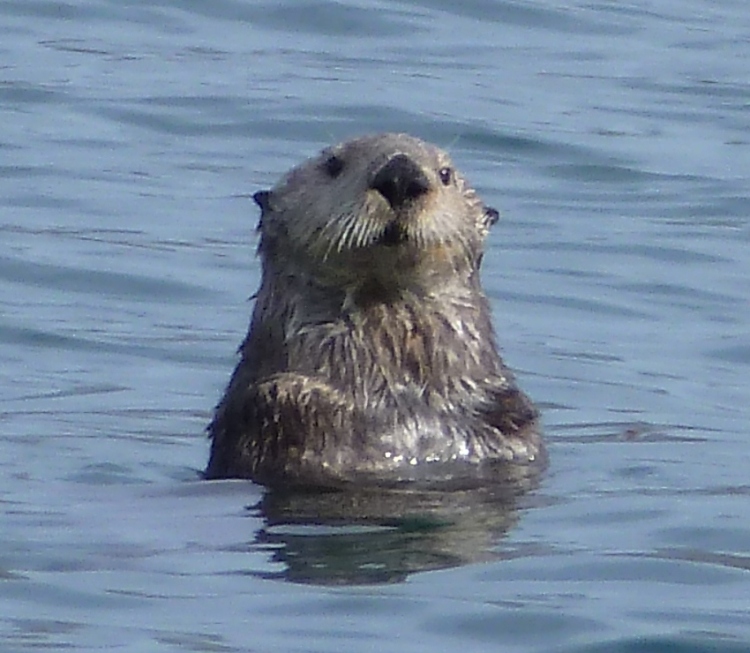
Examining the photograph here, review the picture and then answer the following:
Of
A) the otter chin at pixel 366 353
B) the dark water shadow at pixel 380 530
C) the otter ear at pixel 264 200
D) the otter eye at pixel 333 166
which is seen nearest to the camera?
the dark water shadow at pixel 380 530

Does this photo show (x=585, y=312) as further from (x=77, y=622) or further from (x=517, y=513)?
(x=77, y=622)

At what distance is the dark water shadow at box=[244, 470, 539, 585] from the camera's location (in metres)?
6.90

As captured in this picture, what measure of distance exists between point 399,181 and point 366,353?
76 cm

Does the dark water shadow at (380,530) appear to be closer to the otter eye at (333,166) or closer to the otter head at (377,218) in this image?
the otter head at (377,218)

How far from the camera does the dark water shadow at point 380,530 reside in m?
6.90

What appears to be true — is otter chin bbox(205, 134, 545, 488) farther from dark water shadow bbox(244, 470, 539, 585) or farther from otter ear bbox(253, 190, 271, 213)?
dark water shadow bbox(244, 470, 539, 585)

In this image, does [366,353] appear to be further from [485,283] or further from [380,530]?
[485,283]

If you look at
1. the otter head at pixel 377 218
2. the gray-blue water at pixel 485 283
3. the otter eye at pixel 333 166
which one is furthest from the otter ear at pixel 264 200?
the gray-blue water at pixel 485 283

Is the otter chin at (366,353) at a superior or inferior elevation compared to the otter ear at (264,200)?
inferior

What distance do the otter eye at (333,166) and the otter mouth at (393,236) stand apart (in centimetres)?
39

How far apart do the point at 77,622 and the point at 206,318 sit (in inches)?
183

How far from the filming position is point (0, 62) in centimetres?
1472

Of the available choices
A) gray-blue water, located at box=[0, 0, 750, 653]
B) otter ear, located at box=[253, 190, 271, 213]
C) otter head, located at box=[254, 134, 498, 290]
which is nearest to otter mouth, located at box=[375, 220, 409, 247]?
otter head, located at box=[254, 134, 498, 290]

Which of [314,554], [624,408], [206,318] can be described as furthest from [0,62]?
[314,554]
